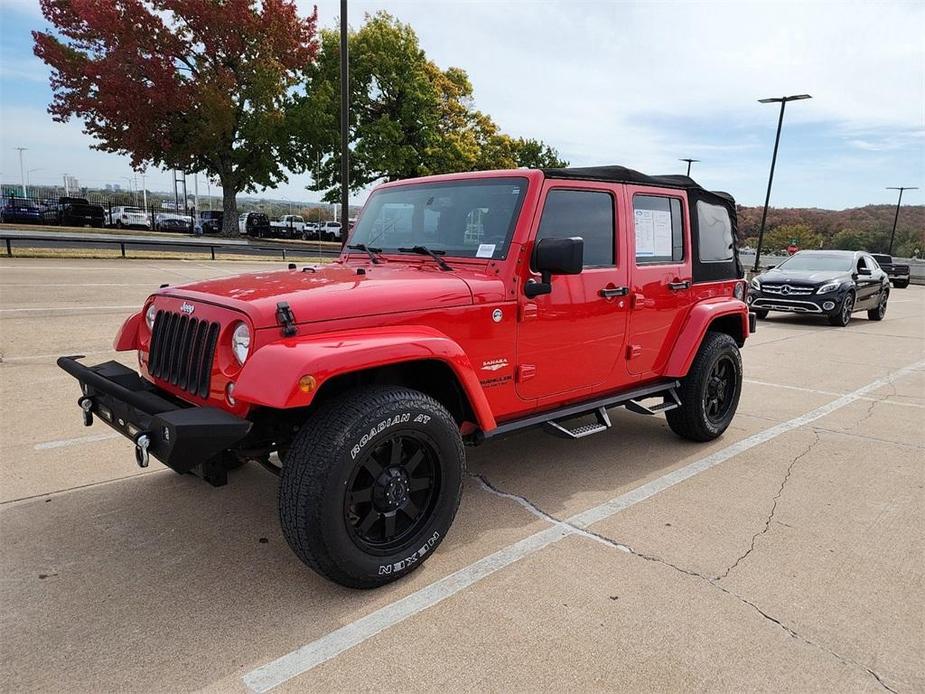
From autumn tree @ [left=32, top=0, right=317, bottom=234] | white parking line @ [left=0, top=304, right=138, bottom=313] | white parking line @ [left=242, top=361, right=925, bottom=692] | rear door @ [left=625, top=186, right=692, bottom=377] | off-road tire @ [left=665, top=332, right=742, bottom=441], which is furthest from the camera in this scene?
autumn tree @ [left=32, top=0, right=317, bottom=234]

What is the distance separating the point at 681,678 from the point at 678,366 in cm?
255

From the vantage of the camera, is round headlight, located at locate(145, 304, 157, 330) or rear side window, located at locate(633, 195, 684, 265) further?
rear side window, located at locate(633, 195, 684, 265)

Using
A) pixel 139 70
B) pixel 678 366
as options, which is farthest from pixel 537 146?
pixel 678 366

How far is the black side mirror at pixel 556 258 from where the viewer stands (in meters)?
3.15

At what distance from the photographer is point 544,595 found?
9.09ft

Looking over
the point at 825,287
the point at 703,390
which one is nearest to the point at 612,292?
the point at 703,390

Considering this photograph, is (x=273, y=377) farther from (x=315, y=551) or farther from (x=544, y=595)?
(x=544, y=595)

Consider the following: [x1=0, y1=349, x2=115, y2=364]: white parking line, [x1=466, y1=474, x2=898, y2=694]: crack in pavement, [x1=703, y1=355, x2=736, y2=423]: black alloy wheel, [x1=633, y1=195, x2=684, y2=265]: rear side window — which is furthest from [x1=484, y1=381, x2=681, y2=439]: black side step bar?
[x1=0, y1=349, x2=115, y2=364]: white parking line

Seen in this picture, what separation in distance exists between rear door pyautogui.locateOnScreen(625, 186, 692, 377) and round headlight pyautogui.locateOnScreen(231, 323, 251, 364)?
8.06 feet

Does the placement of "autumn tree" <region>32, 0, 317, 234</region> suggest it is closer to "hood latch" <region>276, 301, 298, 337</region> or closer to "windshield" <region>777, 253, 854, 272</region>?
"windshield" <region>777, 253, 854, 272</region>

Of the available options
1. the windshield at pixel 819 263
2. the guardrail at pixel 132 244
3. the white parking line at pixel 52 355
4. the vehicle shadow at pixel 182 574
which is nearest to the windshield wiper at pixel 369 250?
the vehicle shadow at pixel 182 574

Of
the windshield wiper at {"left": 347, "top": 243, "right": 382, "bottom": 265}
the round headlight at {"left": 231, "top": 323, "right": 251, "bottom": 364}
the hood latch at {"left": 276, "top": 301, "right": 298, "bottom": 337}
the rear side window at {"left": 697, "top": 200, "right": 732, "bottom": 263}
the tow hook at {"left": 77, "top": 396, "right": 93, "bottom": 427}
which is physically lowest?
the tow hook at {"left": 77, "top": 396, "right": 93, "bottom": 427}

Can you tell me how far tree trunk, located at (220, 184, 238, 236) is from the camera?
3422cm

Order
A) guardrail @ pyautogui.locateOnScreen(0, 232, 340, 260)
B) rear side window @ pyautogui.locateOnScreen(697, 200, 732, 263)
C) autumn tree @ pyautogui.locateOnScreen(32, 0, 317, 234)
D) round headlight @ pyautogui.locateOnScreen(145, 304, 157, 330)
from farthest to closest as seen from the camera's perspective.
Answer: autumn tree @ pyautogui.locateOnScreen(32, 0, 317, 234) → guardrail @ pyautogui.locateOnScreen(0, 232, 340, 260) → rear side window @ pyautogui.locateOnScreen(697, 200, 732, 263) → round headlight @ pyautogui.locateOnScreen(145, 304, 157, 330)
